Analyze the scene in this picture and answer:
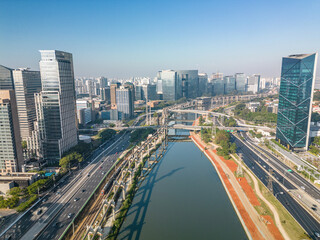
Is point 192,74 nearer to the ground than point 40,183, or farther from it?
farther from it

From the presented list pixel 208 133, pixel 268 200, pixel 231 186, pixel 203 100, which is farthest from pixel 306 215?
pixel 203 100

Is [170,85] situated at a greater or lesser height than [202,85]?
lesser

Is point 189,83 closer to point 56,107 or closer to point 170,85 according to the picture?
point 170,85

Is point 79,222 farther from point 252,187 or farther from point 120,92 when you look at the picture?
point 120,92

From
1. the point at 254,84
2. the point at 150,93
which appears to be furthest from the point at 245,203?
the point at 254,84

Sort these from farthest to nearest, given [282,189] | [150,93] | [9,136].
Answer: [150,93] < [9,136] < [282,189]
